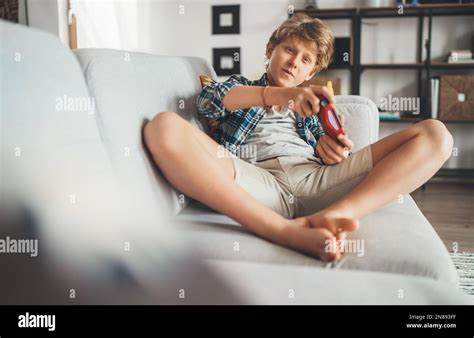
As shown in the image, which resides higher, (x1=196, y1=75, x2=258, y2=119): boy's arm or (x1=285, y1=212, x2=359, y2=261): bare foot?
(x1=196, y1=75, x2=258, y2=119): boy's arm

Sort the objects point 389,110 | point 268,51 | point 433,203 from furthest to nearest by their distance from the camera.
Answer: point 389,110 < point 433,203 < point 268,51

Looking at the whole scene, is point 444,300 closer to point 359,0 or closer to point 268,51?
point 268,51

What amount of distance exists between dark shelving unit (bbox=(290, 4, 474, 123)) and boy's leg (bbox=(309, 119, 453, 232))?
1905mm

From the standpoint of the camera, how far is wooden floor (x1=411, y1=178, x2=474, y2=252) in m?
1.84

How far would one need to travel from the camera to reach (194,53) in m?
3.19

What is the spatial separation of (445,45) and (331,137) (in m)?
2.24

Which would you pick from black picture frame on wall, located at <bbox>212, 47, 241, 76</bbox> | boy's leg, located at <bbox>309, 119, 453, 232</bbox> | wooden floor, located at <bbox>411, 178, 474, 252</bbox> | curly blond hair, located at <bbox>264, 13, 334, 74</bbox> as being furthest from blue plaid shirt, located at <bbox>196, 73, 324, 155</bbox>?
black picture frame on wall, located at <bbox>212, 47, 241, 76</bbox>

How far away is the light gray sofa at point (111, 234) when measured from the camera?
0.71 m

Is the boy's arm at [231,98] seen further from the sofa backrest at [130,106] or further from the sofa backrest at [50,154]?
the sofa backrest at [50,154]

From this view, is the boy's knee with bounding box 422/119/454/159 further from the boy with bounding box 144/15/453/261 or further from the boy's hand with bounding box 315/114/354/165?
the boy's hand with bounding box 315/114/354/165

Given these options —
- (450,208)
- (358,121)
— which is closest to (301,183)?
(358,121)

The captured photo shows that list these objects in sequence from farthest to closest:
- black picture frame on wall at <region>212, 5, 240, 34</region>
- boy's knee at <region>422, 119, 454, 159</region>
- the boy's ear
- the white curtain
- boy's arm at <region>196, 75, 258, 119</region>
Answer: black picture frame on wall at <region>212, 5, 240, 34</region>, the white curtain, the boy's ear, boy's arm at <region>196, 75, 258, 119</region>, boy's knee at <region>422, 119, 454, 159</region>

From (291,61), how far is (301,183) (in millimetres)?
317
